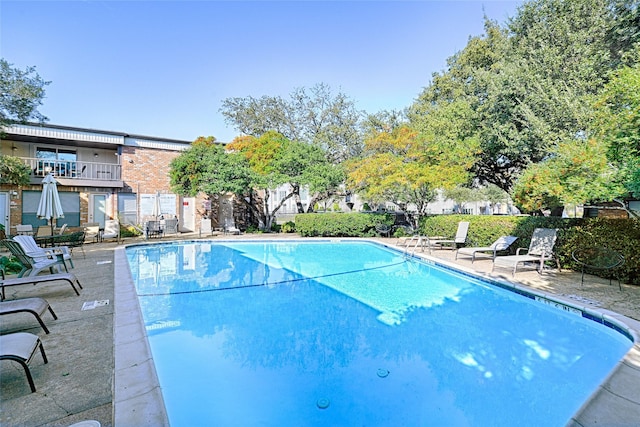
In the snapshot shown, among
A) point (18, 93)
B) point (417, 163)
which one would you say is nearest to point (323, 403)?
point (417, 163)

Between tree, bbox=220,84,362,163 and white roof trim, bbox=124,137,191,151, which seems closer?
white roof trim, bbox=124,137,191,151

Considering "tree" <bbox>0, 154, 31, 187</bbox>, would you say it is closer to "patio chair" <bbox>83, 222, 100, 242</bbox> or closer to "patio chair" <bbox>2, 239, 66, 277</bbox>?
"patio chair" <bbox>83, 222, 100, 242</bbox>

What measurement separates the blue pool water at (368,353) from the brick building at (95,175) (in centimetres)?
1314

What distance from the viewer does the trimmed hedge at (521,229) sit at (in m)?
7.02

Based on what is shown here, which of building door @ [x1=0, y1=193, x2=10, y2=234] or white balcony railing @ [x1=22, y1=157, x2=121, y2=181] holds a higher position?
white balcony railing @ [x1=22, y1=157, x2=121, y2=181]

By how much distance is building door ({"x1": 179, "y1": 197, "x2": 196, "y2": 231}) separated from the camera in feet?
69.1

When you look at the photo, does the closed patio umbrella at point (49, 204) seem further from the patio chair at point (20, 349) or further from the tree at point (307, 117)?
the tree at point (307, 117)

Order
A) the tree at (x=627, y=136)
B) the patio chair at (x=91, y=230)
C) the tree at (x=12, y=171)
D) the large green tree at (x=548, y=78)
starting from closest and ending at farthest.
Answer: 1. the tree at (x=627, y=136)
2. the large green tree at (x=548, y=78)
3. the tree at (x=12, y=171)
4. the patio chair at (x=91, y=230)

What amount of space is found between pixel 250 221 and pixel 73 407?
2085 centimetres

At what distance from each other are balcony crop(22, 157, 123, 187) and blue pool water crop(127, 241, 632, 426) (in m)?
13.1

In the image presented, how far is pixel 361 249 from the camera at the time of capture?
1427 cm

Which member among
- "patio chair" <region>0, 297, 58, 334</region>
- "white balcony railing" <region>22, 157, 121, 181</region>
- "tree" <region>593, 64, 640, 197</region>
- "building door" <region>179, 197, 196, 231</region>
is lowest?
"patio chair" <region>0, 297, 58, 334</region>

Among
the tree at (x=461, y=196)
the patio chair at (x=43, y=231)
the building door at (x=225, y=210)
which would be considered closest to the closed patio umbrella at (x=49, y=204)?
the patio chair at (x=43, y=231)

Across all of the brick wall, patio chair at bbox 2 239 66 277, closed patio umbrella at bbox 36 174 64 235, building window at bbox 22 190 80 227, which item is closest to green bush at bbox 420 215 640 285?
patio chair at bbox 2 239 66 277
